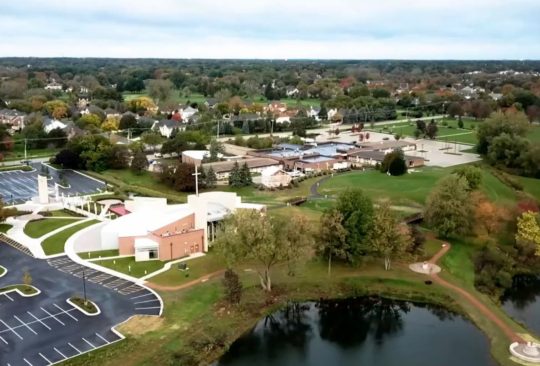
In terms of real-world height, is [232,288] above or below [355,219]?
below

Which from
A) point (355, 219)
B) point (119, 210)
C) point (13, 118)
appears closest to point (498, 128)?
point (355, 219)

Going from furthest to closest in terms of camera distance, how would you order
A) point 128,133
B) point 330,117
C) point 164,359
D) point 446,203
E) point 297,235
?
point 330,117
point 128,133
point 446,203
point 297,235
point 164,359

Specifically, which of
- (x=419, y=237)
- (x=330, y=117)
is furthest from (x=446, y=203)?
(x=330, y=117)

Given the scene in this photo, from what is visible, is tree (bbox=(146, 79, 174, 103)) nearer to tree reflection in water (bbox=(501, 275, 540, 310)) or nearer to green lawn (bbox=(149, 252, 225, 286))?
green lawn (bbox=(149, 252, 225, 286))

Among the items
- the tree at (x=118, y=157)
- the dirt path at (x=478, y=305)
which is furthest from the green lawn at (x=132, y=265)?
the tree at (x=118, y=157)

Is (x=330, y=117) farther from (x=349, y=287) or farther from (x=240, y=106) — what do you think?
(x=349, y=287)

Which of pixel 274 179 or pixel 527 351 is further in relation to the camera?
pixel 274 179

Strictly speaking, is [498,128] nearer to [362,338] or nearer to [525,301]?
[525,301]
